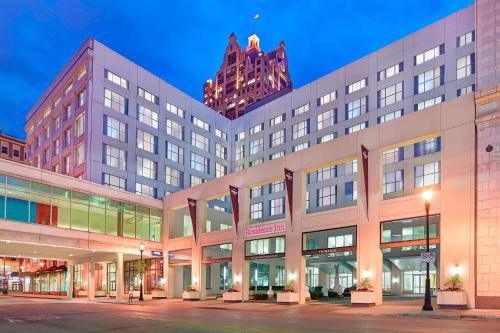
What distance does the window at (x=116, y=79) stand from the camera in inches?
2611

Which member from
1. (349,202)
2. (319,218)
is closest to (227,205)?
(349,202)

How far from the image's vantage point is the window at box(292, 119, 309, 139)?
74.2 metres

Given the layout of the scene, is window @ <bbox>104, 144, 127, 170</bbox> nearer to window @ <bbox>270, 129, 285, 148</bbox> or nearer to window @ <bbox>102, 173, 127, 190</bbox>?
window @ <bbox>102, 173, 127, 190</bbox>

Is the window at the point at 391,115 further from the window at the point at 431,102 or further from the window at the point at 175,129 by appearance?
the window at the point at 175,129

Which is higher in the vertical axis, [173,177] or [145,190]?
[173,177]

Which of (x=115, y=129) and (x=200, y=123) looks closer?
(x=115, y=129)

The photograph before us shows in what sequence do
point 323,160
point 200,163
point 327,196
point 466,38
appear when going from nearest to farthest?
point 323,160 → point 466,38 → point 327,196 → point 200,163

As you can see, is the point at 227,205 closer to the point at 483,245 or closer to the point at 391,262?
the point at 391,262

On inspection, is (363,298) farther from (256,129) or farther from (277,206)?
(256,129)

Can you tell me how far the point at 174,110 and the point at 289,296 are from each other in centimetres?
4595

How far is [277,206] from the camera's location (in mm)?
79312

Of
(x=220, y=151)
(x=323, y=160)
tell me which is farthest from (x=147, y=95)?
(x=323, y=160)

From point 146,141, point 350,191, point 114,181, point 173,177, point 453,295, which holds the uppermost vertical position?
point 146,141

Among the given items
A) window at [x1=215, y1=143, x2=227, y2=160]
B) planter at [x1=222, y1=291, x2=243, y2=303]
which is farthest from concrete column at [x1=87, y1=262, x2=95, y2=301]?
window at [x1=215, y1=143, x2=227, y2=160]
